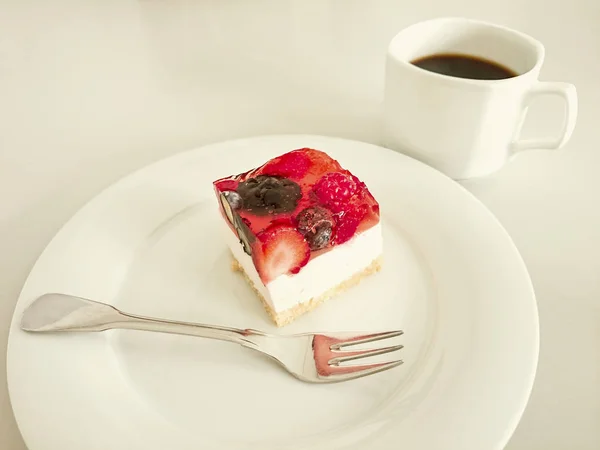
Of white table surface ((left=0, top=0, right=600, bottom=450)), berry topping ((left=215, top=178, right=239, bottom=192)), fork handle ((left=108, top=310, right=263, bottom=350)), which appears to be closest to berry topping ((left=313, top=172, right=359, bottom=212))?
berry topping ((left=215, top=178, right=239, bottom=192))

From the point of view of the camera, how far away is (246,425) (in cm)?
75

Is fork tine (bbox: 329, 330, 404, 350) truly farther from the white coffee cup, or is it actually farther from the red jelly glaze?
the white coffee cup

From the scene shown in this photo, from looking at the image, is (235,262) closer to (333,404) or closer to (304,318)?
(304,318)

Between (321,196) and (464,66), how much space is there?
1.75 ft

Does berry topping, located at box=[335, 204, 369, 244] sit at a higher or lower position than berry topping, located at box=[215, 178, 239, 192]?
lower

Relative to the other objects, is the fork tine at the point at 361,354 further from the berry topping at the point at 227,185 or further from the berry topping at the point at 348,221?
the berry topping at the point at 227,185

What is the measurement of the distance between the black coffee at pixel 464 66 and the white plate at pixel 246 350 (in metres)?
0.23

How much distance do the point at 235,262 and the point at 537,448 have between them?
58cm

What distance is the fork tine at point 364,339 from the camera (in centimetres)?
83

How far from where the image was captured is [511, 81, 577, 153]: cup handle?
103 cm

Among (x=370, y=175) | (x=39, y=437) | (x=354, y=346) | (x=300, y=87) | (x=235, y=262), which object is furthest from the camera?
(x=300, y=87)

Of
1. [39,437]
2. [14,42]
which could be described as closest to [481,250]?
[39,437]

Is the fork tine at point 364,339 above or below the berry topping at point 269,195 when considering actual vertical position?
below

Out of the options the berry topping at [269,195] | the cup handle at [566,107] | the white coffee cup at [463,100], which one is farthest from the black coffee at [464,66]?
the berry topping at [269,195]
